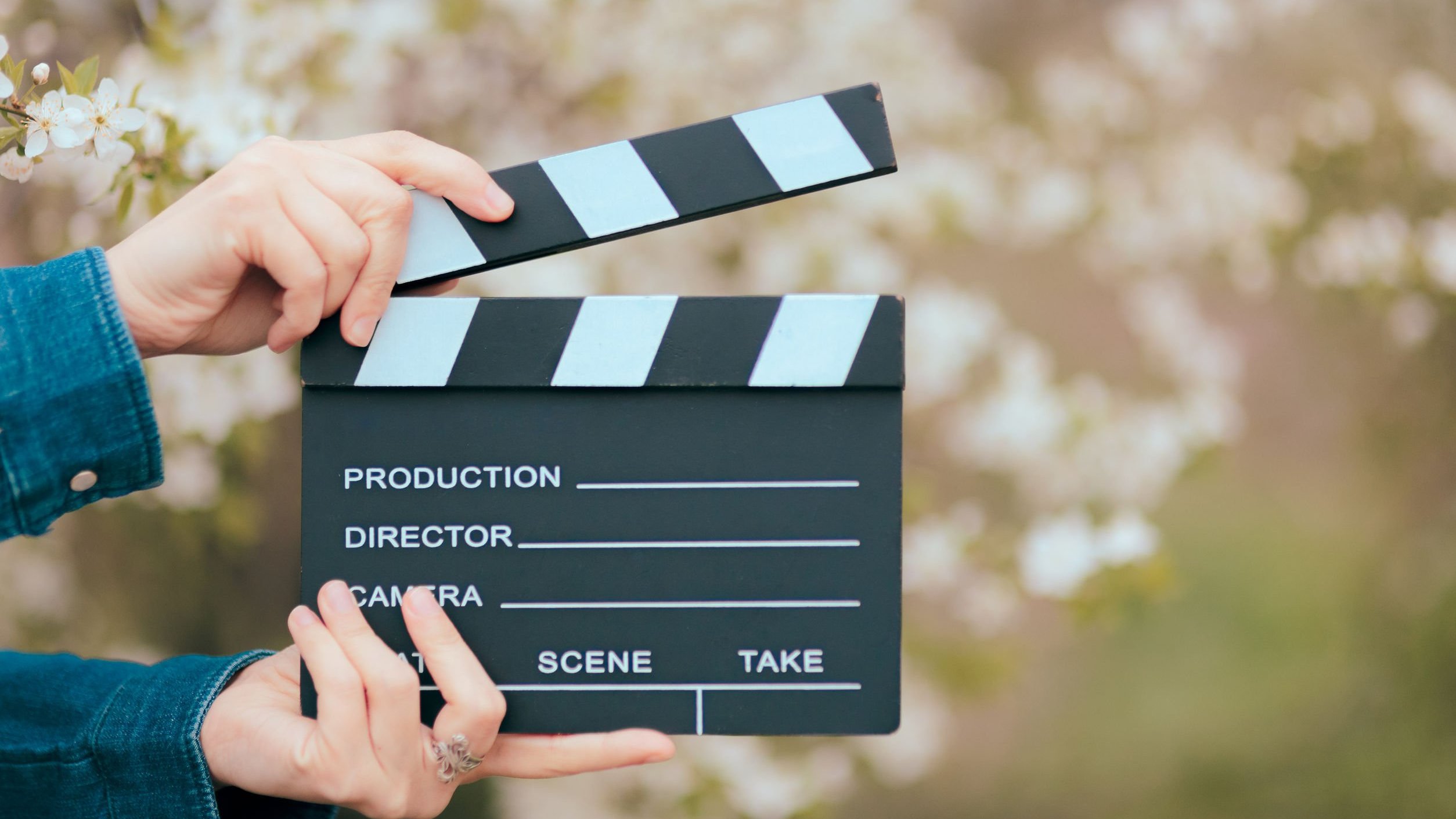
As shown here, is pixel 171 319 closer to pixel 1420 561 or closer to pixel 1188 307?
pixel 1188 307

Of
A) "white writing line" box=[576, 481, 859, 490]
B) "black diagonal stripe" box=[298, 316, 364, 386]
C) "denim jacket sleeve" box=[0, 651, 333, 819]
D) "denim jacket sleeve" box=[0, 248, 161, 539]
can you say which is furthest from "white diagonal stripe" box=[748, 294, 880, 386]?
"denim jacket sleeve" box=[0, 651, 333, 819]

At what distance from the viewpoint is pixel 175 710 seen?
1004 millimetres

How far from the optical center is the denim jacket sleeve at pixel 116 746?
3.22ft

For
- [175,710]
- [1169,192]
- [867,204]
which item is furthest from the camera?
[1169,192]

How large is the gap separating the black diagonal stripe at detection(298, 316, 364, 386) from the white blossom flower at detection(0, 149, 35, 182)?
0.41 metres

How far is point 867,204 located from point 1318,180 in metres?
1.23

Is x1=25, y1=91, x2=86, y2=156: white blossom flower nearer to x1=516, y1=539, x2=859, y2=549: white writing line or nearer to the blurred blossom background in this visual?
the blurred blossom background

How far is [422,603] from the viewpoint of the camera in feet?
3.07

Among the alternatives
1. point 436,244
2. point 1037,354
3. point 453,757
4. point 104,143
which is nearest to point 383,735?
point 453,757

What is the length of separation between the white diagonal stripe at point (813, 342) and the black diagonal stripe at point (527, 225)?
23 centimetres

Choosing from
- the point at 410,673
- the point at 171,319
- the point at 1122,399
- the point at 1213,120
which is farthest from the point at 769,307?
the point at 1213,120

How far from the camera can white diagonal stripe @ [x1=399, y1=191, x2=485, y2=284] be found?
95 centimetres

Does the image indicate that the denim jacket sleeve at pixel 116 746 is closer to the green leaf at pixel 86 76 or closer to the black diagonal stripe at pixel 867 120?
the green leaf at pixel 86 76

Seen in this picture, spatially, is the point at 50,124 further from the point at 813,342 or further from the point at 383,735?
the point at 813,342
